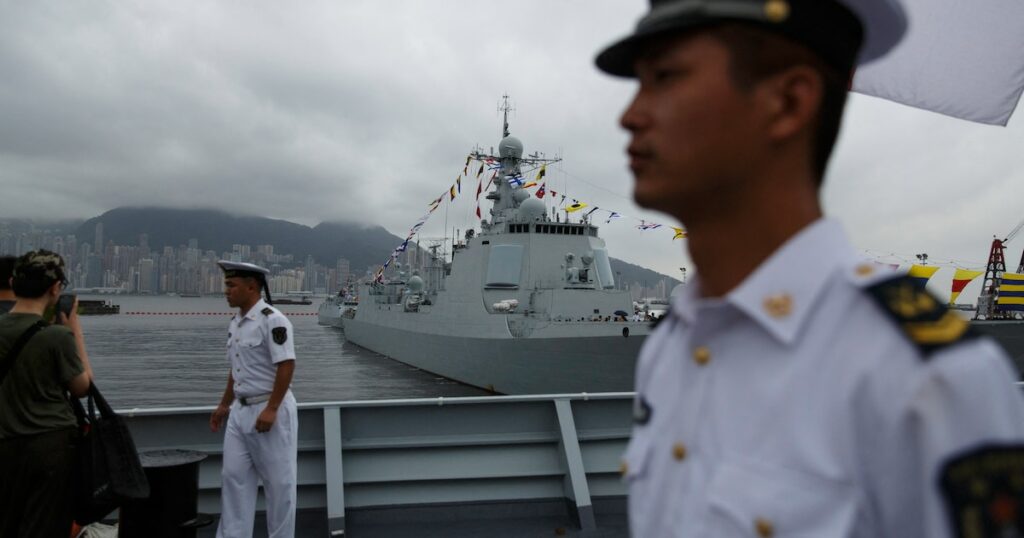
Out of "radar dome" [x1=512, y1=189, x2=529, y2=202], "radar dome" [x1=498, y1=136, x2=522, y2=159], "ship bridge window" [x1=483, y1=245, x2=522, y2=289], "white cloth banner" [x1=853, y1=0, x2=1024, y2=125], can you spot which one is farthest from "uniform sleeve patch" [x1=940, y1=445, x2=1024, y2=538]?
"radar dome" [x1=498, y1=136, x2=522, y2=159]

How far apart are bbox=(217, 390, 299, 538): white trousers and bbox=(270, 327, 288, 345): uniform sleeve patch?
0.31m

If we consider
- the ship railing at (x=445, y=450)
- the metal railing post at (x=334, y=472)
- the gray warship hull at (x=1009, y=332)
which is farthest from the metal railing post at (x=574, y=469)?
the gray warship hull at (x=1009, y=332)

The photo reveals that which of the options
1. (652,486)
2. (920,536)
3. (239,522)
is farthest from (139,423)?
(920,536)

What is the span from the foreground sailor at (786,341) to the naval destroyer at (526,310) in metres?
11.8

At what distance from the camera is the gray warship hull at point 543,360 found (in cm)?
1277

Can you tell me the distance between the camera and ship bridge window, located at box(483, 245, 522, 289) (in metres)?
16.6

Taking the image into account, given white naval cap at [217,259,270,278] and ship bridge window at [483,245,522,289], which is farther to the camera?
ship bridge window at [483,245,522,289]

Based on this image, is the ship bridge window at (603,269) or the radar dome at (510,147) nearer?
the ship bridge window at (603,269)

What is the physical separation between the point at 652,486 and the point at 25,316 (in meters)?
2.56

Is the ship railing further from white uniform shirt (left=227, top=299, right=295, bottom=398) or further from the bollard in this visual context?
the bollard

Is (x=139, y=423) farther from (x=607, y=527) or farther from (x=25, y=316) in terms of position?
(x=607, y=527)

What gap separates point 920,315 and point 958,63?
1.97 m

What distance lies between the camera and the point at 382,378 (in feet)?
71.6

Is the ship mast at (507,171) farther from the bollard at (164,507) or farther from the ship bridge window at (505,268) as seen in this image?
the bollard at (164,507)
